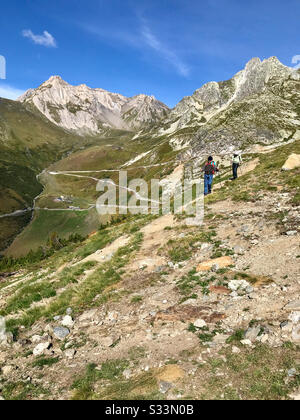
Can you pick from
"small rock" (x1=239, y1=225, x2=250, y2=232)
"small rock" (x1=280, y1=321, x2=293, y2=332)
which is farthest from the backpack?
"small rock" (x1=280, y1=321, x2=293, y2=332)

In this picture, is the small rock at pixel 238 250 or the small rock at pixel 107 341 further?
the small rock at pixel 238 250

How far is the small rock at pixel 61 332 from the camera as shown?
11.5 meters

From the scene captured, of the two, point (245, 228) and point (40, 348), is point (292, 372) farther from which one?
point (245, 228)

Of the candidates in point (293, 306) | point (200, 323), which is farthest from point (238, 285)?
point (200, 323)

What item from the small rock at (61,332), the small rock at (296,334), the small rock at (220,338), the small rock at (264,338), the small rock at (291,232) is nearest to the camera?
the small rock at (296,334)

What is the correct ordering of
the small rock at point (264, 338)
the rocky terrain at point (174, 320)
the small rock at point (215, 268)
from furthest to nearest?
the small rock at point (215, 268) → the small rock at point (264, 338) → the rocky terrain at point (174, 320)

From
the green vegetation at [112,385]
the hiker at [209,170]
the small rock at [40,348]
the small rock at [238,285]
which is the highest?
the hiker at [209,170]

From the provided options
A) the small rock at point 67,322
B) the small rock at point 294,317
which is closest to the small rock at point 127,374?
the small rock at point 67,322

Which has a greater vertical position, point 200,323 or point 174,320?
point 200,323

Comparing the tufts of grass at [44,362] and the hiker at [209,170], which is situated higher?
the hiker at [209,170]

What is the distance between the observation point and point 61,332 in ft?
38.2

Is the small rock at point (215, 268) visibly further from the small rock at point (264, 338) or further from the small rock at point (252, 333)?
the small rock at point (264, 338)
